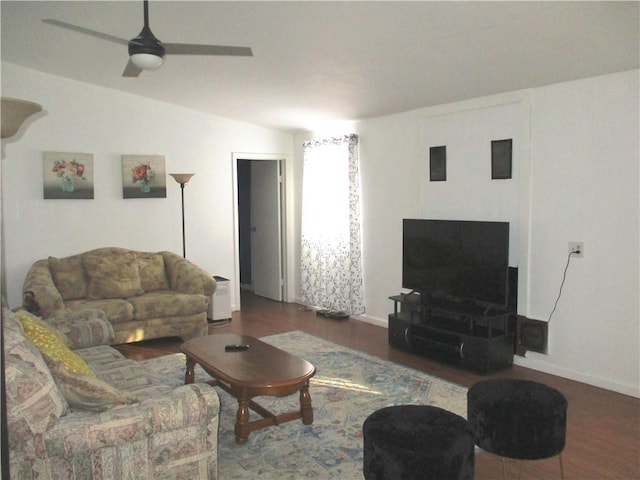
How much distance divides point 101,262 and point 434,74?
12.6ft

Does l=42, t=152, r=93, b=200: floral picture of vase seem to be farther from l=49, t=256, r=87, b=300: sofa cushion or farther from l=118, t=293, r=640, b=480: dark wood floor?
l=118, t=293, r=640, b=480: dark wood floor

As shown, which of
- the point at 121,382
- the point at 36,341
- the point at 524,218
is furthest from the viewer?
the point at 524,218

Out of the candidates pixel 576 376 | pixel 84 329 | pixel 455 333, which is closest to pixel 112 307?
pixel 84 329

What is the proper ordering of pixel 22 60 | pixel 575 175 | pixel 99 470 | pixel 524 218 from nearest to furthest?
pixel 99 470 < pixel 575 175 < pixel 524 218 < pixel 22 60

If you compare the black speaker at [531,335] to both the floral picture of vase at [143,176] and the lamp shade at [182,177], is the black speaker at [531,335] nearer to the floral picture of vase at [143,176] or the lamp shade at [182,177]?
the lamp shade at [182,177]

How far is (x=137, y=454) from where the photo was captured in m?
2.38

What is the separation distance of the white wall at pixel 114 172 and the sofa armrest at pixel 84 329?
6.47ft

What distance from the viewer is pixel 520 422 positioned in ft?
8.11

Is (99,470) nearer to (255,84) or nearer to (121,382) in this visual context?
(121,382)

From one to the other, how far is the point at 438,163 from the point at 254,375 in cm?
313

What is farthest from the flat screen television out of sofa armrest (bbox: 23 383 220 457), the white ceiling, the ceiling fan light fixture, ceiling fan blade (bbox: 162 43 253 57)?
the ceiling fan light fixture

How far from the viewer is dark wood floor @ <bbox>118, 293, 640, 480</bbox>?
301 centimetres

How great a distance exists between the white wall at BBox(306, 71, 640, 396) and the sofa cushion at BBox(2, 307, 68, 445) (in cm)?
378

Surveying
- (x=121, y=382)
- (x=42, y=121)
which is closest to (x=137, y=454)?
(x=121, y=382)
